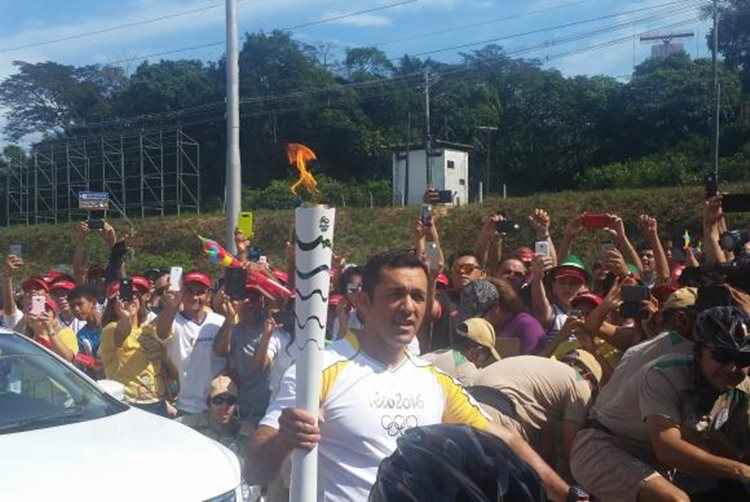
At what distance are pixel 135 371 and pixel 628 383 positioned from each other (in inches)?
157

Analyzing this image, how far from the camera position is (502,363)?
4371mm

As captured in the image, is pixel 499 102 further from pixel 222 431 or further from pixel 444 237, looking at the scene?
pixel 222 431

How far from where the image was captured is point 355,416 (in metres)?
2.93

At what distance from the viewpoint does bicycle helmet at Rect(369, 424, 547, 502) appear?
62.7 inches

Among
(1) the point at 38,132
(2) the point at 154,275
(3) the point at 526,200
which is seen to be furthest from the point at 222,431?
(1) the point at 38,132

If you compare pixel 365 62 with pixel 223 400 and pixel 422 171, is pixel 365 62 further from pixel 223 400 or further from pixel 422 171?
pixel 223 400

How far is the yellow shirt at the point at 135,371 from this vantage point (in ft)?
21.8

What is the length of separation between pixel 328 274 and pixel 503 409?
5.92 ft

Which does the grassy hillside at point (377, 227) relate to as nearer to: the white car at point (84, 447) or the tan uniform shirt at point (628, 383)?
the white car at point (84, 447)

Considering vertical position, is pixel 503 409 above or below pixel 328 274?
below

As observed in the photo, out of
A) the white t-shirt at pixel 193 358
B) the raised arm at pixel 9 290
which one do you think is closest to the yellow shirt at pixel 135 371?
the white t-shirt at pixel 193 358

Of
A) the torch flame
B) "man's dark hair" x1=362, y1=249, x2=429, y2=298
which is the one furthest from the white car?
the torch flame

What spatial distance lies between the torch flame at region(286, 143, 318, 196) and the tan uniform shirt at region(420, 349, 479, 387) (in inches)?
66.6

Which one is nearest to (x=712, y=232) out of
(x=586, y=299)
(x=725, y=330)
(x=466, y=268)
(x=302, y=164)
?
(x=586, y=299)
